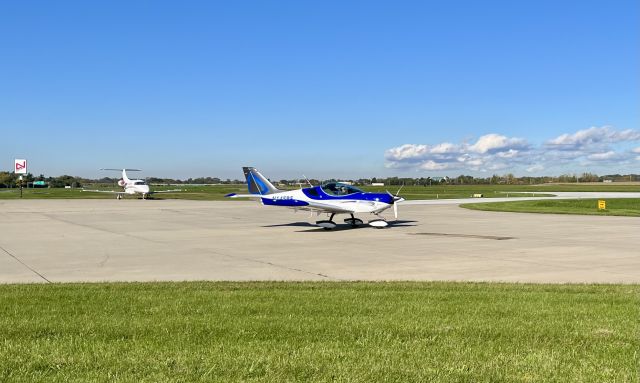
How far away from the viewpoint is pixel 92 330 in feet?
22.1

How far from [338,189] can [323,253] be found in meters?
8.51

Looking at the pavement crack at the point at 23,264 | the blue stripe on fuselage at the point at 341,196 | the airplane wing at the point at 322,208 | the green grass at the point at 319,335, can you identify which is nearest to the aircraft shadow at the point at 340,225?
the airplane wing at the point at 322,208

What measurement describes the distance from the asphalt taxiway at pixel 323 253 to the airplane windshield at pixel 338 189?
1736 mm

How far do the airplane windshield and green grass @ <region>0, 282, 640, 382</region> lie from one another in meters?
15.8

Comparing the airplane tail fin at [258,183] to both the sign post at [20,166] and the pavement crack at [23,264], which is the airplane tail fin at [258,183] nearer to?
the pavement crack at [23,264]

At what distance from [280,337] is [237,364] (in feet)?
3.69

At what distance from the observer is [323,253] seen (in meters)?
17.6

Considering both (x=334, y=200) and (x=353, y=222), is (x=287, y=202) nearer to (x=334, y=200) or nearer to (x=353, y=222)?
(x=334, y=200)

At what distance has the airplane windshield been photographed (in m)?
25.8

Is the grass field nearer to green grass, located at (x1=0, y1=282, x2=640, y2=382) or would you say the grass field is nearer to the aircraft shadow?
the aircraft shadow

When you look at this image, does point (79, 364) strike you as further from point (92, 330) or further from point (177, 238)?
point (177, 238)

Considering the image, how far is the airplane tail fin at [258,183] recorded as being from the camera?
90.0 ft

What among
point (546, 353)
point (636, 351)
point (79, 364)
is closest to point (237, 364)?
point (79, 364)

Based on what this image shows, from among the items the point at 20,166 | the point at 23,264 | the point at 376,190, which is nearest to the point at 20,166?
the point at 20,166
